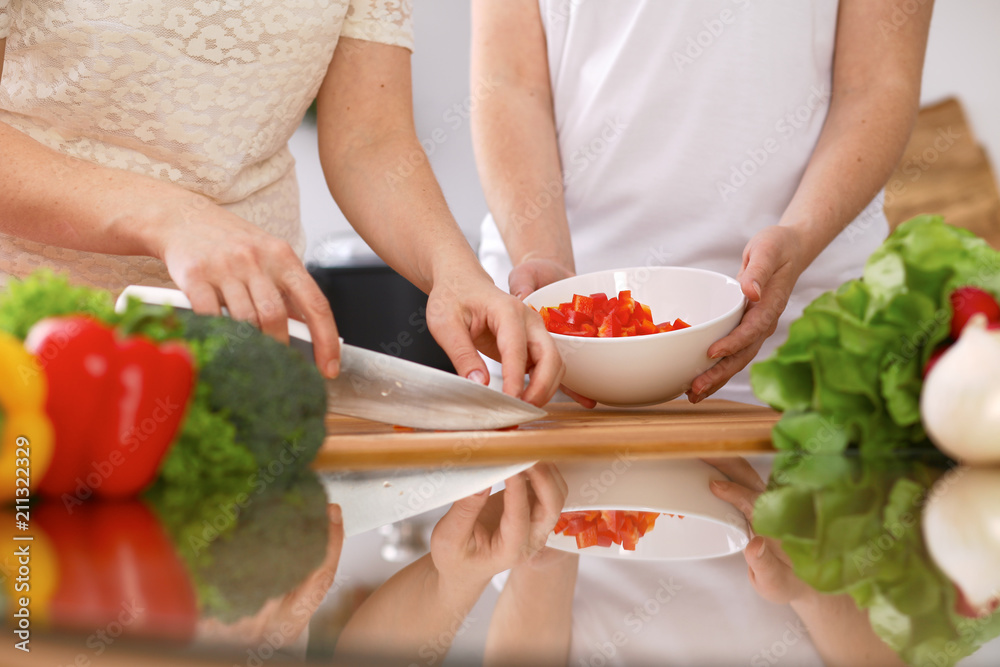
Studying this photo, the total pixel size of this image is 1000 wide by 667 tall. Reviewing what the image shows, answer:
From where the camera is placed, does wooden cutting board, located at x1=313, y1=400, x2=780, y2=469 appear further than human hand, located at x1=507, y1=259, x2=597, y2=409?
No

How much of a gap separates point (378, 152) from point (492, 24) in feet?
1.48

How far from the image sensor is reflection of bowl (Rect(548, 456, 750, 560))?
1.94 feet

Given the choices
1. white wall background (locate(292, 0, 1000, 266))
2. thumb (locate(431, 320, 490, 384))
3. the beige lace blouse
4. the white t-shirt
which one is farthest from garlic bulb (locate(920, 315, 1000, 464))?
white wall background (locate(292, 0, 1000, 266))

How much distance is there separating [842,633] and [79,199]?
0.84 metres

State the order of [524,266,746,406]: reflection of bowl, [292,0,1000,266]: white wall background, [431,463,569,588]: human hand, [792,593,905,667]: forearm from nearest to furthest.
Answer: [792,593,905,667]: forearm < [431,463,569,588]: human hand < [524,266,746,406]: reflection of bowl < [292,0,1000,266]: white wall background

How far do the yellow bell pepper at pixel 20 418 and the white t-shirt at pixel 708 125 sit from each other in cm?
96

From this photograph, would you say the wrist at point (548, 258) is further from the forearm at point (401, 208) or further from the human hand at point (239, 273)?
the human hand at point (239, 273)

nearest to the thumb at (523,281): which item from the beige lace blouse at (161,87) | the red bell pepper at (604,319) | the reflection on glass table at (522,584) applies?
the red bell pepper at (604,319)

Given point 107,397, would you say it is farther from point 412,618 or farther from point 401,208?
point 401,208

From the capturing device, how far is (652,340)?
111 centimetres

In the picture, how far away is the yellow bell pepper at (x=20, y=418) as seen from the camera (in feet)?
2.05

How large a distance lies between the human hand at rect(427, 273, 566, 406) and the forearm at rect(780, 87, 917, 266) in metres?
0.49

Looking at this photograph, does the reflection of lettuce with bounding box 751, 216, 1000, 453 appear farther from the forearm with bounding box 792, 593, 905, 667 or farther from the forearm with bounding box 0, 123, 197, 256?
the forearm with bounding box 0, 123, 197, 256

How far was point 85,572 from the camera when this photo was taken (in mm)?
521
